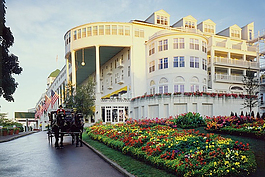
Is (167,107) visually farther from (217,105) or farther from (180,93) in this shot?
(217,105)

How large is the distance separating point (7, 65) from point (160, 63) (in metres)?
23.7

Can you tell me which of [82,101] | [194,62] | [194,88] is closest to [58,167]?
[82,101]

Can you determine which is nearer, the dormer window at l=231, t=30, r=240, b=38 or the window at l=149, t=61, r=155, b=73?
the window at l=149, t=61, r=155, b=73

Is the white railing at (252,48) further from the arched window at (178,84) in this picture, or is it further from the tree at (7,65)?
the tree at (7,65)

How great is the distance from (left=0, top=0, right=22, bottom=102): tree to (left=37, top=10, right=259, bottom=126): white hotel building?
51.7ft

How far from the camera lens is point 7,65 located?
25281mm

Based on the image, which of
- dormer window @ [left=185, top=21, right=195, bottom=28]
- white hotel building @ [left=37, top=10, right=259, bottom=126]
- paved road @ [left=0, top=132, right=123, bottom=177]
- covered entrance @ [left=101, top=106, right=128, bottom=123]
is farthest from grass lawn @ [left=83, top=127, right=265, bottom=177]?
dormer window @ [left=185, top=21, right=195, bottom=28]

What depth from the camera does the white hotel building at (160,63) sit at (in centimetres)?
3959

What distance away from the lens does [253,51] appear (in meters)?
53.8

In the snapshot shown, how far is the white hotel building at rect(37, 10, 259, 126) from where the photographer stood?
39.6 m

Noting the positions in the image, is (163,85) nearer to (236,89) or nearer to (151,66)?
(151,66)

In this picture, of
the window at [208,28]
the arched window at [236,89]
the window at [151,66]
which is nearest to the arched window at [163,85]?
the window at [151,66]

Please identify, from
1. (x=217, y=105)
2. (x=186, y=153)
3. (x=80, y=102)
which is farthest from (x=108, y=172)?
(x=217, y=105)

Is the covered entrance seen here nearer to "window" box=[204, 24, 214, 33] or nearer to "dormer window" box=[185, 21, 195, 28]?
"dormer window" box=[185, 21, 195, 28]
